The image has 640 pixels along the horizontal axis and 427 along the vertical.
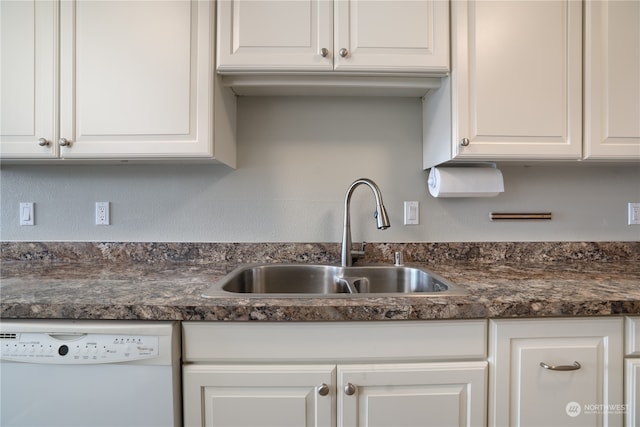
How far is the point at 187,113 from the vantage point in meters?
1.08

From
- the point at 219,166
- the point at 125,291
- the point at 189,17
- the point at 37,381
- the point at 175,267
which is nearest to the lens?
the point at 37,381

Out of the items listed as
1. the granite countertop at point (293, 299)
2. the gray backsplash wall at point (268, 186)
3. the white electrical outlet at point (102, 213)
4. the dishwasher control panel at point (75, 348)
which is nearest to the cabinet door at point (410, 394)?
the granite countertop at point (293, 299)

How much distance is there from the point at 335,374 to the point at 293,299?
0.23 meters

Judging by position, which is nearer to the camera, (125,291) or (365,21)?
(125,291)

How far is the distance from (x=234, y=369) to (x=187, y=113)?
0.86 meters

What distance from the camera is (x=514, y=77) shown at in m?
1.07

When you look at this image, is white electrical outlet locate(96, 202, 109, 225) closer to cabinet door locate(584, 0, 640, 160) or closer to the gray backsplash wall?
the gray backsplash wall

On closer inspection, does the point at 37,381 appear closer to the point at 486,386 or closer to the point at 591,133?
the point at 486,386

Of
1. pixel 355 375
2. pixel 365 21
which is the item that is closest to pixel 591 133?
pixel 365 21

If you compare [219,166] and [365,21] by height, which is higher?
[365,21]

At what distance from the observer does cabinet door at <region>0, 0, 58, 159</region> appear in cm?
108

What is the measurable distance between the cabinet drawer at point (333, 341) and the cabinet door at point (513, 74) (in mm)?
630

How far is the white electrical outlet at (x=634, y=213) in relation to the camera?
142cm

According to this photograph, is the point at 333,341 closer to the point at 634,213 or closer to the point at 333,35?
the point at 333,35
